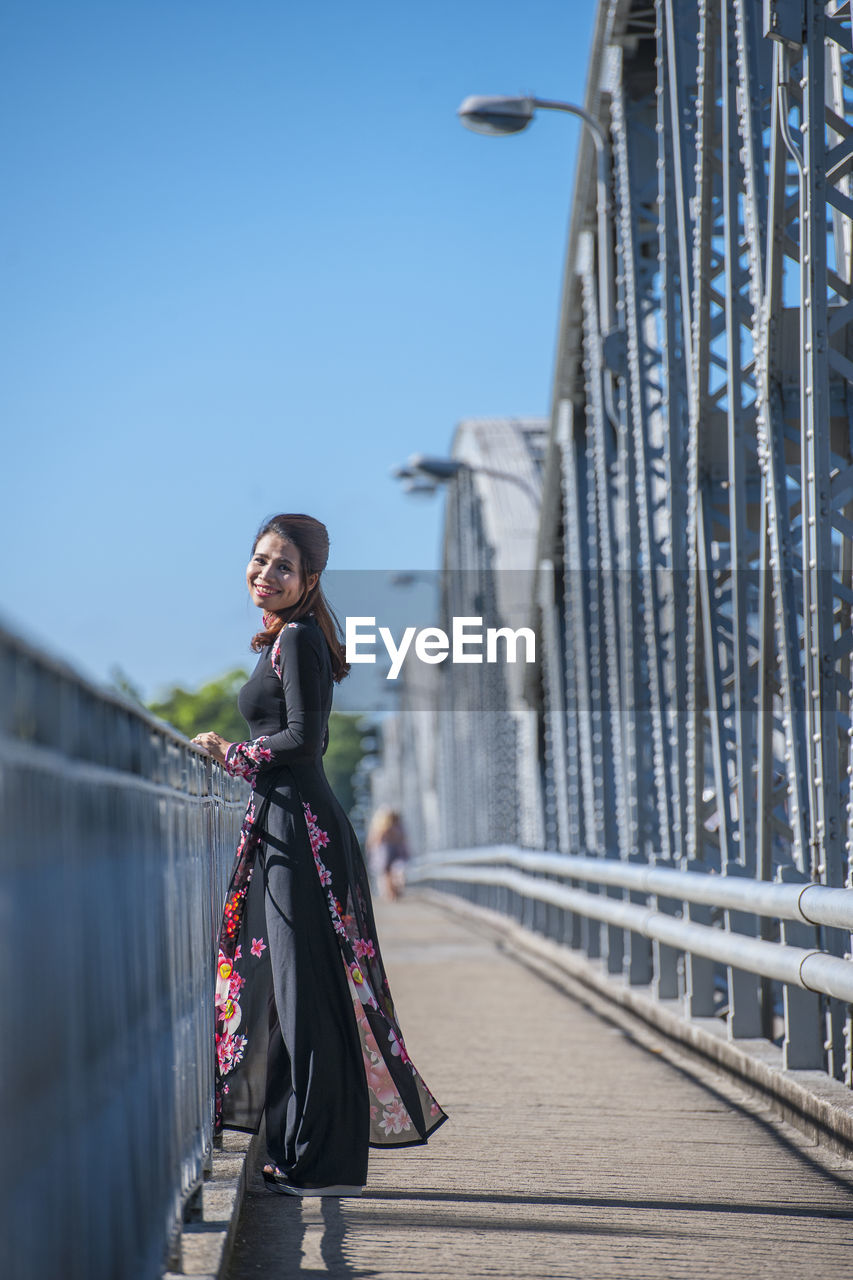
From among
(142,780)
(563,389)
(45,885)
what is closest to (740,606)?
(142,780)

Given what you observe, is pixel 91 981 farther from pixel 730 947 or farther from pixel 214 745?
pixel 730 947

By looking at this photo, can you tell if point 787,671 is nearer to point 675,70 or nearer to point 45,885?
point 675,70

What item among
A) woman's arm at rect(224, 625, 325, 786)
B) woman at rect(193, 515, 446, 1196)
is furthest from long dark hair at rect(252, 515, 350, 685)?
woman's arm at rect(224, 625, 325, 786)

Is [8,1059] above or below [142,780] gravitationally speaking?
below

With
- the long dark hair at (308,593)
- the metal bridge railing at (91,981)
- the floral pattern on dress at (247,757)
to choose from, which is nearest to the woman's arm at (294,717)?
the floral pattern on dress at (247,757)

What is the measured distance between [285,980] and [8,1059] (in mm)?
2363

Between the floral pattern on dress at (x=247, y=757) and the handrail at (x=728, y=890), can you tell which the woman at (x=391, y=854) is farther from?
the floral pattern on dress at (x=247, y=757)

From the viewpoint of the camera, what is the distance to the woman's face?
15.6 ft

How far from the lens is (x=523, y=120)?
39.6 ft

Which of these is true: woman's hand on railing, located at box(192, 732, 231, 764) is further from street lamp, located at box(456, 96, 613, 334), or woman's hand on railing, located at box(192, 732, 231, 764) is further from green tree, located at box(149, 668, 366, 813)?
green tree, located at box(149, 668, 366, 813)

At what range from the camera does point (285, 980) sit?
4.46m

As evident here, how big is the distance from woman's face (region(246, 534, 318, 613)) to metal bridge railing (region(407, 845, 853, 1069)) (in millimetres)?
1809

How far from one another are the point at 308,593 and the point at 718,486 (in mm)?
5359

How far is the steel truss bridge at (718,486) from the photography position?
6039mm
